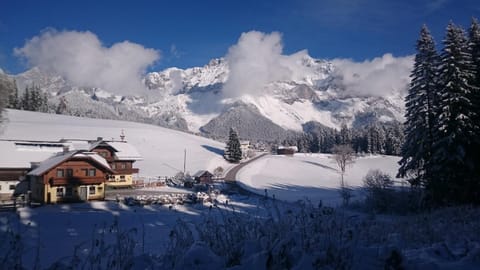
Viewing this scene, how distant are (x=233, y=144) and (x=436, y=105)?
218 feet

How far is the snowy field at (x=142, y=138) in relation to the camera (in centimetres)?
8060

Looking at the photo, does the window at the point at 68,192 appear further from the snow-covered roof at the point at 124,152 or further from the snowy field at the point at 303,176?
the snowy field at the point at 303,176

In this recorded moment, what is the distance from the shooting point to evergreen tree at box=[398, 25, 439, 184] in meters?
28.3

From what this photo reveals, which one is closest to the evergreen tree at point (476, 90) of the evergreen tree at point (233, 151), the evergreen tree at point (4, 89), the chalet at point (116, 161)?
the evergreen tree at point (4, 89)

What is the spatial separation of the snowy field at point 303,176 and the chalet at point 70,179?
22.0 metres

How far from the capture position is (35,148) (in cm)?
4744

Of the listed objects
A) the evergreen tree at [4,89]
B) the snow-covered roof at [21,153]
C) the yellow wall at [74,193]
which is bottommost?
the yellow wall at [74,193]

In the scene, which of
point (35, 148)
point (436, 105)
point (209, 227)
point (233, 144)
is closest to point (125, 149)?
point (35, 148)

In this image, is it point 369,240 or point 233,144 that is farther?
point 233,144

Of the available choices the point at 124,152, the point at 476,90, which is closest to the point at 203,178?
the point at 124,152

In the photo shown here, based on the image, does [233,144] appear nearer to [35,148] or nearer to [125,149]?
[125,149]

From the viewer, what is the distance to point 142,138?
10188cm

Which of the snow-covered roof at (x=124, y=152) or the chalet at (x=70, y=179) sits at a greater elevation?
the snow-covered roof at (x=124, y=152)

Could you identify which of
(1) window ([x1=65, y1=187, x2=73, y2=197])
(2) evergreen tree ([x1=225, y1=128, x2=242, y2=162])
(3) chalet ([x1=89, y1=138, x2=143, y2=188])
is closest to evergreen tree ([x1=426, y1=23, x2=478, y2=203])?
(1) window ([x1=65, y1=187, x2=73, y2=197])
